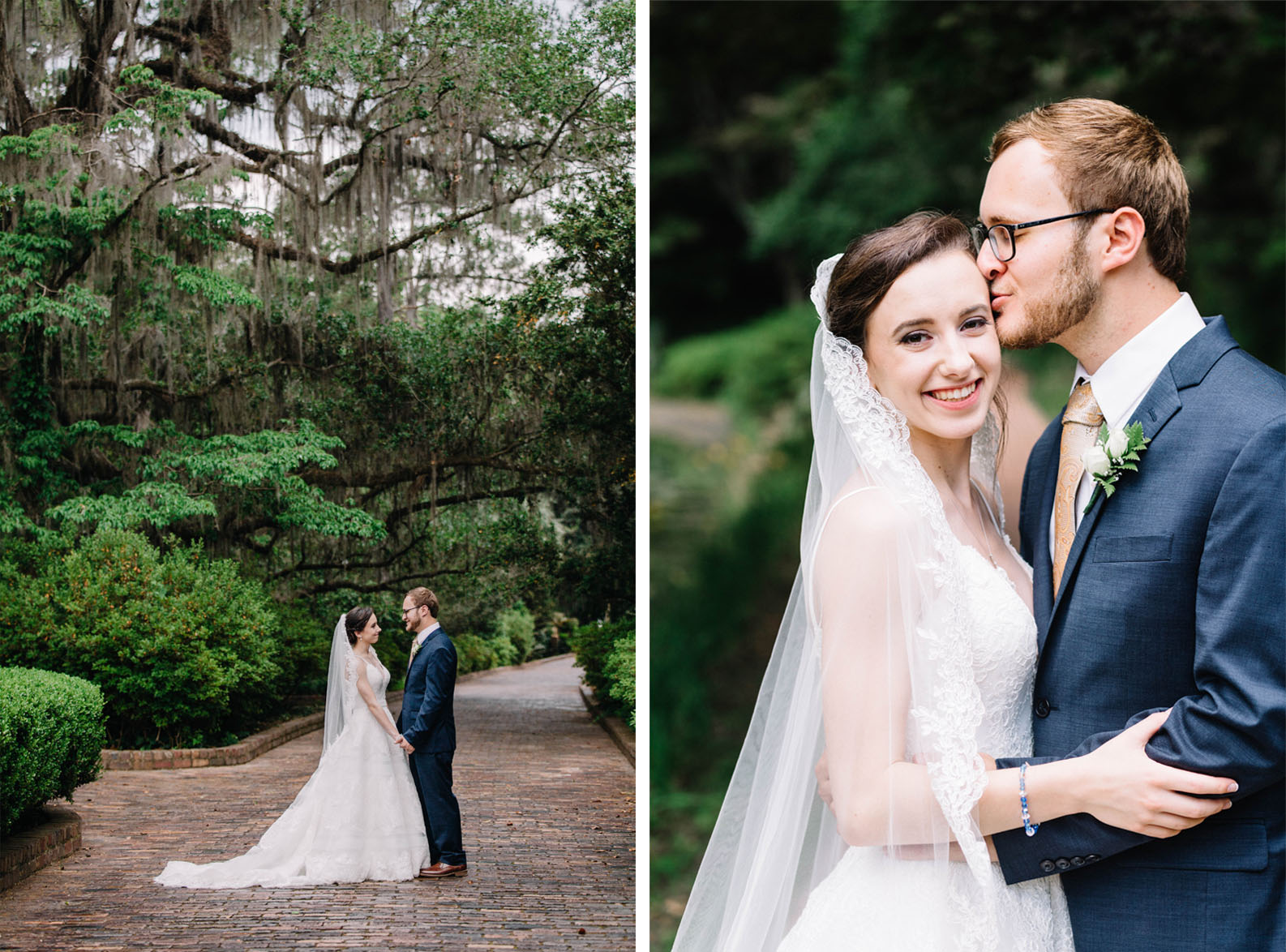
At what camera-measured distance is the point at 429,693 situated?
359cm

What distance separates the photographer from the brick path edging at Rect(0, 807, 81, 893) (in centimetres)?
336

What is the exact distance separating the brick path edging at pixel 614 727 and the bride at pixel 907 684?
62.9 inches

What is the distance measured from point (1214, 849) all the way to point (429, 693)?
2.52m

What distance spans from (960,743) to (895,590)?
27 cm

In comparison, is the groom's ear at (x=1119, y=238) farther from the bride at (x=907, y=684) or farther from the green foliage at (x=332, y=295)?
the green foliage at (x=332, y=295)

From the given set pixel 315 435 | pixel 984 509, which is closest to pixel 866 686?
pixel 984 509

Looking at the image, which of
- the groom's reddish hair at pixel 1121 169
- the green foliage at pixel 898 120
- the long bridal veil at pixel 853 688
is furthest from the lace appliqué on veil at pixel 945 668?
the green foliage at pixel 898 120

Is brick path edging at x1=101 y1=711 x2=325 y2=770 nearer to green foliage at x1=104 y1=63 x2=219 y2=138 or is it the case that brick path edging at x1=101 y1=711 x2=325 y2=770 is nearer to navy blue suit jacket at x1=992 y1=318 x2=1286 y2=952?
green foliage at x1=104 y1=63 x2=219 y2=138

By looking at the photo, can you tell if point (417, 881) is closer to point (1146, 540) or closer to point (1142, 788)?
point (1142, 788)

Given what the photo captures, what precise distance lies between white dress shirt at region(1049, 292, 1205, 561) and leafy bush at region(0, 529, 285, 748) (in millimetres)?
2702

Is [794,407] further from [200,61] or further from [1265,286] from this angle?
[200,61]

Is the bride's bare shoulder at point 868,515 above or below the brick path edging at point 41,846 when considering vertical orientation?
above

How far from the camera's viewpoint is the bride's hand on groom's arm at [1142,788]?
1580 mm

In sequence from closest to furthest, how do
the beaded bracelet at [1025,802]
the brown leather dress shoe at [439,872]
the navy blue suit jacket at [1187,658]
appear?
1. the navy blue suit jacket at [1187,658]
2. the beaded bracelet at [1025,802]
3. the brown leather dress shoe at [439,872]
